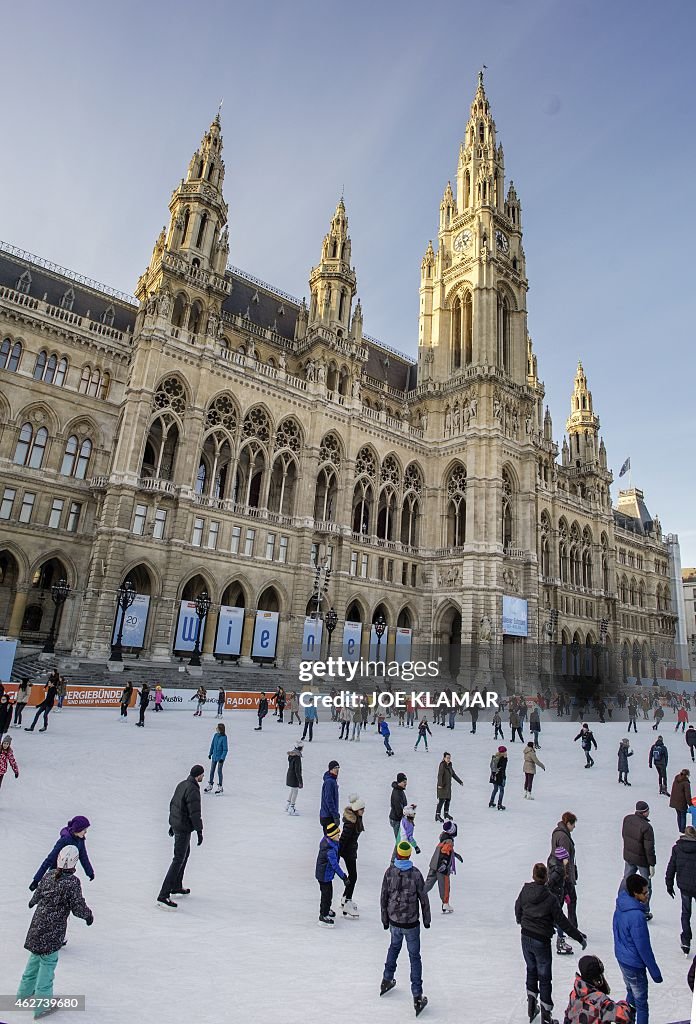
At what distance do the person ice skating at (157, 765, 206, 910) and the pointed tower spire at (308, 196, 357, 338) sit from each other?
4408 centimetres

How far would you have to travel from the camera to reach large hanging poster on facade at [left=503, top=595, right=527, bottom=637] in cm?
4731

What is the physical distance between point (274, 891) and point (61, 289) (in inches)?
1709

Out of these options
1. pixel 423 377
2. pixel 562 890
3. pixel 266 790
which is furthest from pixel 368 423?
pixel 562 890

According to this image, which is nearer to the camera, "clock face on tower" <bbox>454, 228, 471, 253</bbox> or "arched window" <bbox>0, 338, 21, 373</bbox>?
"arched window" <bbox>0, 338, 21, 373</bbox>

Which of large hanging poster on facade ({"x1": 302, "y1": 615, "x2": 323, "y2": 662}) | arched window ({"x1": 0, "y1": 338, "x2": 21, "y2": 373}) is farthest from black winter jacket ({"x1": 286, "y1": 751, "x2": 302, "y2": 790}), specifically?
arched window ({"x1": 0, "y1": 338, "x2": 21, "y2": 373})

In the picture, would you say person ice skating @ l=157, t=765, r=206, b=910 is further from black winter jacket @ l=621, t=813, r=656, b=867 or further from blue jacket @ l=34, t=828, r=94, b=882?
black winter jacket @ l=621, t=813, r=656, b=867

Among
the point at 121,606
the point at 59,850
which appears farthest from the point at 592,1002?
the point at 121,606

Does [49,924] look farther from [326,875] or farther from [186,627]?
[186,627]

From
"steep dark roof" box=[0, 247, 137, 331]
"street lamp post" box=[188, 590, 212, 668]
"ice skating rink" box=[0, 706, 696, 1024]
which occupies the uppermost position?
"steep dark roof" box=[0, 247, 137, 331]

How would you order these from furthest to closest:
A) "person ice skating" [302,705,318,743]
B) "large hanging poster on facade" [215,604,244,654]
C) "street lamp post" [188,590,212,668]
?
"large hanging poster on facade" [215,604,244,654], "street lamp post" [188,590,212,668], "person ice skating" [302,705,318,743]

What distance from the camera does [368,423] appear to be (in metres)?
47.5

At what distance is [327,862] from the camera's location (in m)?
7.66

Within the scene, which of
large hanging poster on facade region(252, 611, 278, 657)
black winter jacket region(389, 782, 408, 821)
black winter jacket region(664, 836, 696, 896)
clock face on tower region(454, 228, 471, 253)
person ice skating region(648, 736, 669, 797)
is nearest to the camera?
black winter jacket region(664, 836, 696, 896)

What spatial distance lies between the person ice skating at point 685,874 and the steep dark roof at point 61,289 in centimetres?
4332
